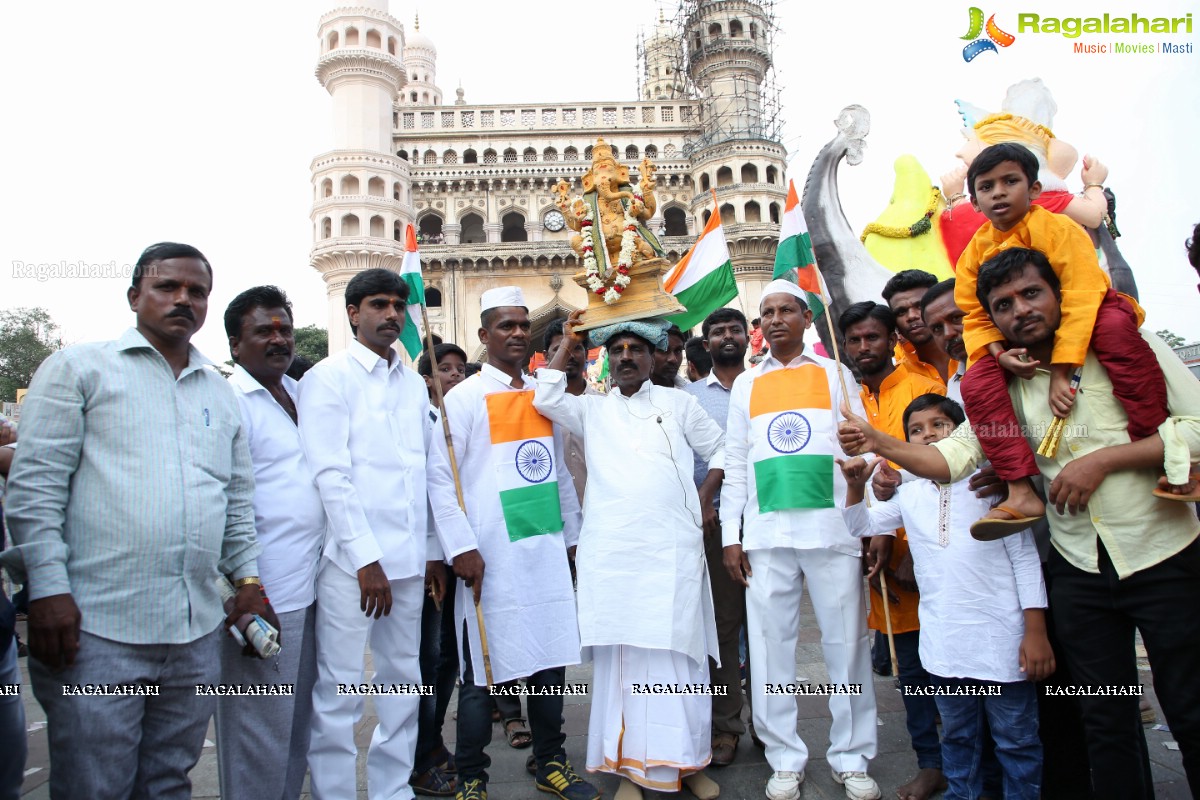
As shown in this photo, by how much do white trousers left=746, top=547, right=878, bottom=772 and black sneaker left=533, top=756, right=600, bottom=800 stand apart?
30.6 inches

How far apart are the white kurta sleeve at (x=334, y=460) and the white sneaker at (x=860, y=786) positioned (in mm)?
2097

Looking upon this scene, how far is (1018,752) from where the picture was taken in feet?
8.64

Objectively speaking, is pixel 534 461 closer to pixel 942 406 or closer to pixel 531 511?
pixel 531 511

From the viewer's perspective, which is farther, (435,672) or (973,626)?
(435,672)

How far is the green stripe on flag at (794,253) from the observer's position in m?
4.13

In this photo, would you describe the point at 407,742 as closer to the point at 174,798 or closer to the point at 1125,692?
the point at 174,798

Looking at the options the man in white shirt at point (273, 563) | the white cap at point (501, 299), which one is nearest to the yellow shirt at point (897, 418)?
the white cap at point (501, 299)

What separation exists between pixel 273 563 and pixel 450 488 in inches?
31.1

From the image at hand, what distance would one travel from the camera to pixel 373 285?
10.6 feet

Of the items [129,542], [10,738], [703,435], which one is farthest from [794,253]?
[10,738]

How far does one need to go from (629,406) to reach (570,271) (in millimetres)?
26547

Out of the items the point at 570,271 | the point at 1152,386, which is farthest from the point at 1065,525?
the point at 570,271

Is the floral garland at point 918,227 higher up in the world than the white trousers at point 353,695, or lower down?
higher up

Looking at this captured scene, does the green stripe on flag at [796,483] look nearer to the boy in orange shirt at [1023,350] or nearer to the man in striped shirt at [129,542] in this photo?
the boy in orange shirt at [1023,350]
